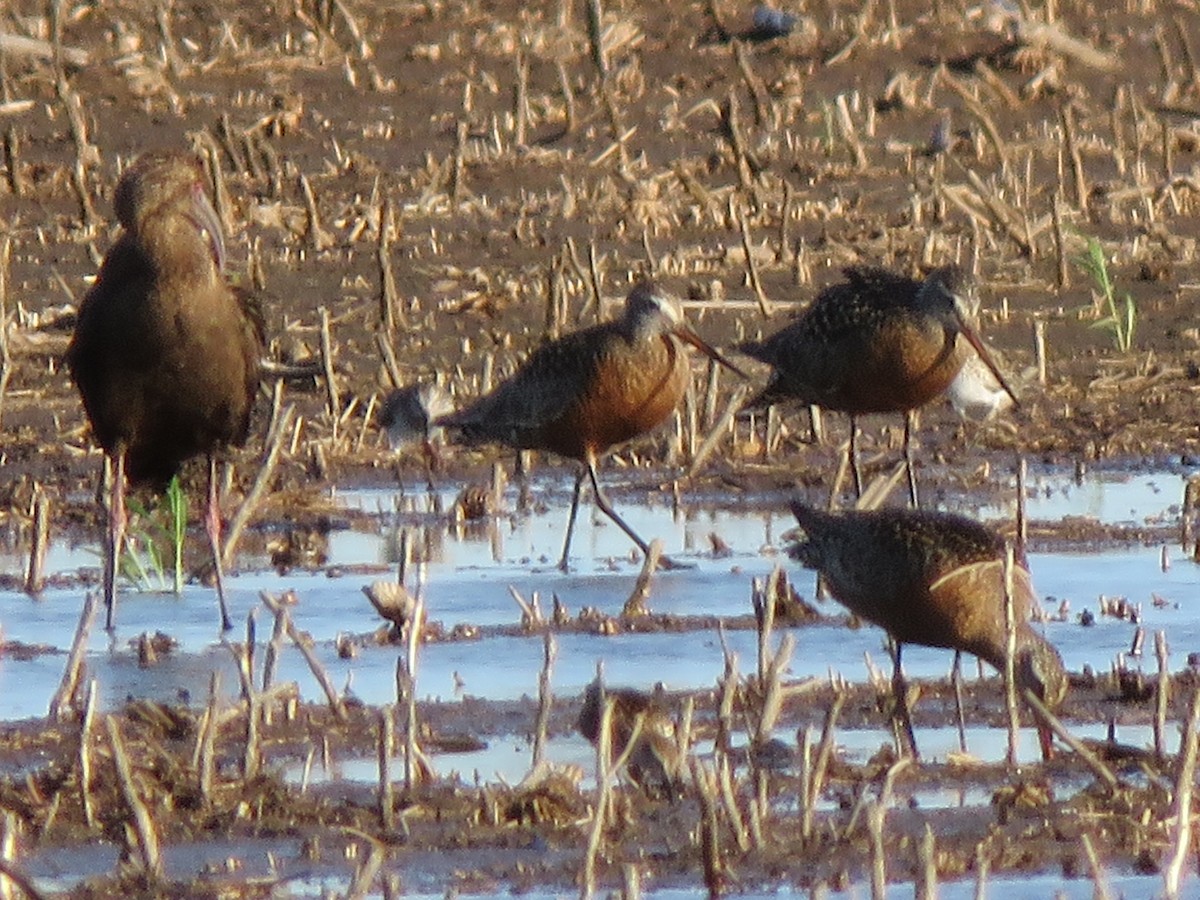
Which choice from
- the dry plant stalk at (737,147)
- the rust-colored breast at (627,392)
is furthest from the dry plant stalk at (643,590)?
the dry plant stalk at (737,147)

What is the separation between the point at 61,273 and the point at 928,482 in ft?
16.9

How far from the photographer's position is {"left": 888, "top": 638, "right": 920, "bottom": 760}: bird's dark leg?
7.42m

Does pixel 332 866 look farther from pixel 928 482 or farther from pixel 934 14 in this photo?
pixel 934 14

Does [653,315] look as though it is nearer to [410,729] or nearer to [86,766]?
[410,729]

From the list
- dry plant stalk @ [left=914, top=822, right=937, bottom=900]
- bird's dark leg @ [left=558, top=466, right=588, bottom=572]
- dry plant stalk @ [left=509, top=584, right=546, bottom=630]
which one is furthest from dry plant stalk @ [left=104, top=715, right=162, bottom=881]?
bird's dark leg @ [left=558, top=466, right=588, bottom=572]

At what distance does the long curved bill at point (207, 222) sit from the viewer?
1004cm

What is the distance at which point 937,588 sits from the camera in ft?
25.7

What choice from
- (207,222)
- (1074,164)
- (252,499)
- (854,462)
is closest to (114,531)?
(252,499)

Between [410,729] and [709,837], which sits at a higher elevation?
[410,729]

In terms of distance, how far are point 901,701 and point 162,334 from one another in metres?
3.31

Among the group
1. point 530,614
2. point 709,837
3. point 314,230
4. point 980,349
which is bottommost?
point 709,837

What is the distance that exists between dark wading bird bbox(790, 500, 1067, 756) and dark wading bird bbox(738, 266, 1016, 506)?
2518 mm

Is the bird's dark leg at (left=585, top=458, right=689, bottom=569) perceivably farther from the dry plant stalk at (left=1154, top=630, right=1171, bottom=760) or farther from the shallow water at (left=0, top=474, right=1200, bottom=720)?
the dry plant stalk at (left=1154, top=630, right=1171, bottom=760)

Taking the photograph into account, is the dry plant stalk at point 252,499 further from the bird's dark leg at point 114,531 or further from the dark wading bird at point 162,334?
the bird's dark leg at point 114,531
